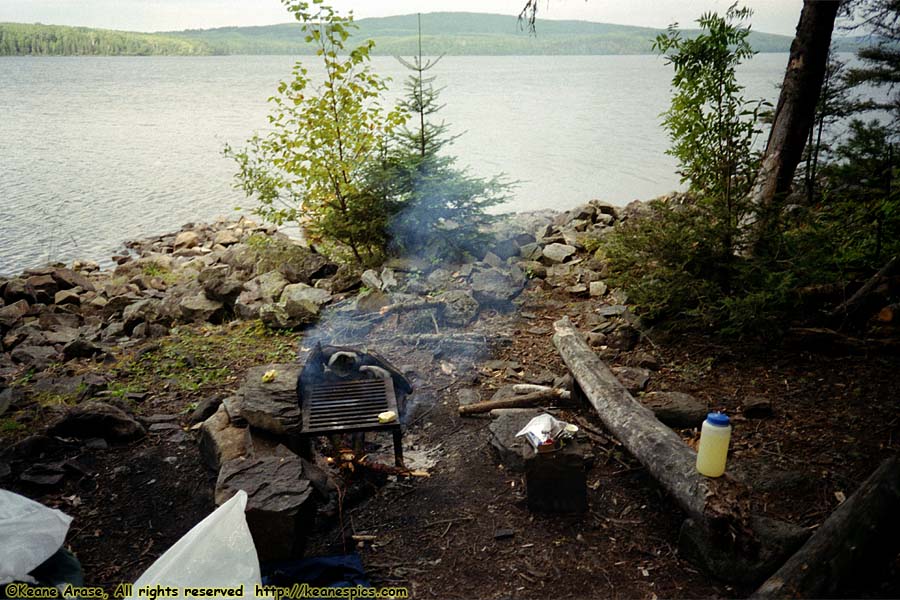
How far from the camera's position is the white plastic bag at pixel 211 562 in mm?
2467

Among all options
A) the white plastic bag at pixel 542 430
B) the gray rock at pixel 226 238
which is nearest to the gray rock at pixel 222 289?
→ the gray rock at pixel 226 238

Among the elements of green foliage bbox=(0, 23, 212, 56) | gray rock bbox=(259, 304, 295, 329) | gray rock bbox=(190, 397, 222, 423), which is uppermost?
green foliage bbox=(0, 23, 212, 56)

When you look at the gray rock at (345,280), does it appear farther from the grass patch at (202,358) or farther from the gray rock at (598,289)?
the gray rock at (598,289)

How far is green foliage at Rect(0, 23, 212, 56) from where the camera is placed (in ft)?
175

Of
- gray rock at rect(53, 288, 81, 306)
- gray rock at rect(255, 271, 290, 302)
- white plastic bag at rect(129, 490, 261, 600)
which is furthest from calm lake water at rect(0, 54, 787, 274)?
white plastic bag at rect(129, 490, 261, 600)

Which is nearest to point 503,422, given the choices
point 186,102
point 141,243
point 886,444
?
point 886,444

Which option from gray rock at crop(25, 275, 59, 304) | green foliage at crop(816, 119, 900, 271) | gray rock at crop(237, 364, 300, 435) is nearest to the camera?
gray rock at crop(237, 364, 300, 435)

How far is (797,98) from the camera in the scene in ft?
18.0

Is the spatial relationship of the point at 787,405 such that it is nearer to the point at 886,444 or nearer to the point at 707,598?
the point at 886,444

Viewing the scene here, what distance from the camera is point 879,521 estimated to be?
7.85 ft

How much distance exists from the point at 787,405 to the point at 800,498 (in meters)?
1.08

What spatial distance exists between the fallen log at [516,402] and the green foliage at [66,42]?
63.8 meters

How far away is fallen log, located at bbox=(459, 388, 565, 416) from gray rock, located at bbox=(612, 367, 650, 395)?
19.9 inches

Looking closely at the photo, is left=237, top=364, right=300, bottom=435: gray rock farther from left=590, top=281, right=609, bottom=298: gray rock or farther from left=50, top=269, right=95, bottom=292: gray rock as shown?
left=50, top=269, right=95, bottom=292: gray rock
